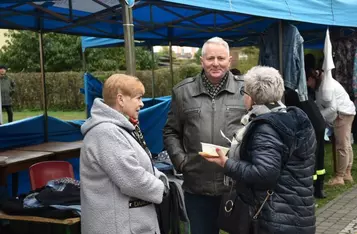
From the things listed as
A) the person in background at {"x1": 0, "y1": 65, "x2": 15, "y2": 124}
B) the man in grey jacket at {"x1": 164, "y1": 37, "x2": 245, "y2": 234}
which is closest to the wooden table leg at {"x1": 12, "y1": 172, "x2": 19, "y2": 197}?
the man in grey jacket at {"x1": 164, "y1": 37, "x2": 245, "y2": 234}

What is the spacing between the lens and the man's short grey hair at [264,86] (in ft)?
9.86

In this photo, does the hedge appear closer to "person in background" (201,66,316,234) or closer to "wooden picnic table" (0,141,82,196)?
"wooden picnic table" (0,141,82,196)

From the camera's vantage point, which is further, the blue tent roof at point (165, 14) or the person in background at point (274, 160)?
the blue tent roof at point (165, 14)

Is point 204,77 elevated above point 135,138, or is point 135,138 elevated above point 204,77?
point 204,77

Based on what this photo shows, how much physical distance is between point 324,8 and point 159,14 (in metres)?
2.58

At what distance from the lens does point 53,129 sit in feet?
24.4

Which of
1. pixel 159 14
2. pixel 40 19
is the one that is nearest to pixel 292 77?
pixel 159 14

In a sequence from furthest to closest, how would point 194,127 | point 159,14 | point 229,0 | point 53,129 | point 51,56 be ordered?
point 51,56, point 159,14, point 53,129, point 229,0, point 194,127

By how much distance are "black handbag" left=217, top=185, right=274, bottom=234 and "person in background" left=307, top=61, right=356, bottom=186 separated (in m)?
4.67

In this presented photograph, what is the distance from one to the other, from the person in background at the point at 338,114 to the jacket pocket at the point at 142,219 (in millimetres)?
4903

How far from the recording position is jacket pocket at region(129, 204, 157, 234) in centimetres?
309

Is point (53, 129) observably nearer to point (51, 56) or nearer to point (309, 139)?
point (309, 139)

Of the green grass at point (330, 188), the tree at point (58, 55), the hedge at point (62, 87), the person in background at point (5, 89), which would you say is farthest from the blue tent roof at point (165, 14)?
the tree at point (58, 55)

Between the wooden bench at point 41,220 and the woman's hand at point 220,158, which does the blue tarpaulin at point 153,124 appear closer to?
the wooden bench at point 41,220
